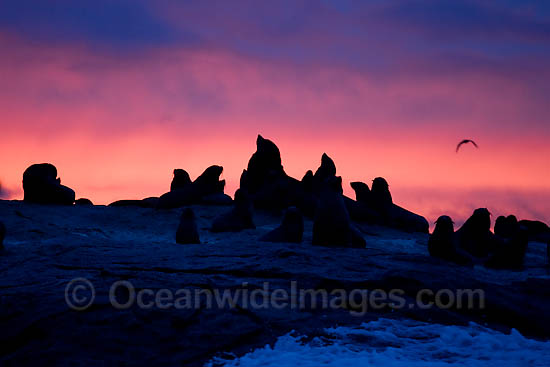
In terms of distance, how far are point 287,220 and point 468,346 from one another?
271 inches

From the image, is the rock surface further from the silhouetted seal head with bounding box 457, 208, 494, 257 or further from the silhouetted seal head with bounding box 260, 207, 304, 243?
the silhouetted seal head with bounding box 457, 208, 494, 257

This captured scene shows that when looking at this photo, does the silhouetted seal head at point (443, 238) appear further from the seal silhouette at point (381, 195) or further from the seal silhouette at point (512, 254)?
the seal silhouette at point (381, 195)

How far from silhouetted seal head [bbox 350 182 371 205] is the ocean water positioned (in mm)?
17911

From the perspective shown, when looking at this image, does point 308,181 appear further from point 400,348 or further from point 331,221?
point 400,348

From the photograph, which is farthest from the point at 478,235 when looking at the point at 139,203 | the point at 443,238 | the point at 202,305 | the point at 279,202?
the point at 139,203

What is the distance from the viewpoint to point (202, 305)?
20.0 feet

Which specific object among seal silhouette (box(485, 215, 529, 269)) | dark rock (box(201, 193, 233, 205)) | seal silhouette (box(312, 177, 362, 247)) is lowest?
seal silhouette (box(485, 215, 529, 269))

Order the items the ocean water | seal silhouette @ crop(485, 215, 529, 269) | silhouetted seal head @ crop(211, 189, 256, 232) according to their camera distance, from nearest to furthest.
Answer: the ocean water < seal silhouette @ crop(485, 215, 529, 269) < silhouetted seal head @ crop(211, 189, 256, 232)

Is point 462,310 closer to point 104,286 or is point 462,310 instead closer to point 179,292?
point 179,292

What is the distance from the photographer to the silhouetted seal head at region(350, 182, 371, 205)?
24005 mm

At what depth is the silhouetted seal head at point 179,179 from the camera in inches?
1077

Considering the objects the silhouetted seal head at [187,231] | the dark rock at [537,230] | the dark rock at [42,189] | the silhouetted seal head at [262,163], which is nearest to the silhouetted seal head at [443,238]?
the silhouetted seal head at [187,231]

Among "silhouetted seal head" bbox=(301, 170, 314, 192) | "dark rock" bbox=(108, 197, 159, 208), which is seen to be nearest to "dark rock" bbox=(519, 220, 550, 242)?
"silhouetted seal head" bbox=(301, 170, 314, 192)

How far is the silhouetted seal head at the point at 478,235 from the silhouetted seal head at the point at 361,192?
7.19m
